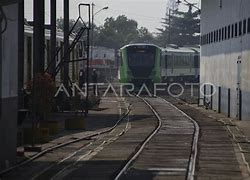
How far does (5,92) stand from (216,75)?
98.2ft

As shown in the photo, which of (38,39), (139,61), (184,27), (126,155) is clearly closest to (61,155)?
(126,155)

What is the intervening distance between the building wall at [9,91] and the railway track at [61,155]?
0.38 metres

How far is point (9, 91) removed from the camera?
53.7ft

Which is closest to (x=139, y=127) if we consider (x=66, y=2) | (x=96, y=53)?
(x=66, y=2)

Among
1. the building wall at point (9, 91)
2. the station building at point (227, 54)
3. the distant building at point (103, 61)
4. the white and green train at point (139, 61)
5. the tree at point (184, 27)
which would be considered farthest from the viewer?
the tree at point (184, 27)

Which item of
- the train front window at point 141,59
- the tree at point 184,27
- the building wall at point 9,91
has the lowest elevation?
the building wall at point 9,91

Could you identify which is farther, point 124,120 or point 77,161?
point 124,120

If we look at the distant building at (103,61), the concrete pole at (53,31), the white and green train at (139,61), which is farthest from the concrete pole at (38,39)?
the distant building at (103,61)

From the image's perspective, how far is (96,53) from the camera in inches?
3637

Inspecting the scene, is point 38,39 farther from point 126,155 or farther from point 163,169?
point 163,169

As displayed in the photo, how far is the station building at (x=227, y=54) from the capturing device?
1351 inches

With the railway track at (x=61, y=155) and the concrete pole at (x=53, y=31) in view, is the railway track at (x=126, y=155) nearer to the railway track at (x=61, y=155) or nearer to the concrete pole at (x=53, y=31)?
the railway track at (x=61, y=155)

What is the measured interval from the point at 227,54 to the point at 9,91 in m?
25.2

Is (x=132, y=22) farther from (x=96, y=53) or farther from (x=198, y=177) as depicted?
(x=198, y=177)
